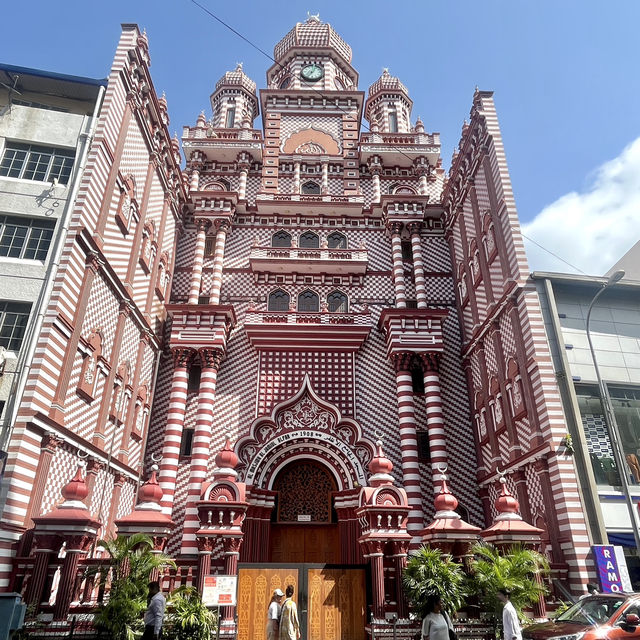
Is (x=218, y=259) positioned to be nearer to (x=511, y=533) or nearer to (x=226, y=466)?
(x=226, y=466)

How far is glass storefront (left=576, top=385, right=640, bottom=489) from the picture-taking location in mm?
17141

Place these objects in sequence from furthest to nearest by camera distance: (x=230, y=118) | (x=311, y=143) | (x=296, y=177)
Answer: (x=230, y=118), (x=311, y=143), (x=296, y=177)

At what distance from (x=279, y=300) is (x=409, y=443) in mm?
9697

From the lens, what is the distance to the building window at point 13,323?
15.5m

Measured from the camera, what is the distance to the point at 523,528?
49.1ft

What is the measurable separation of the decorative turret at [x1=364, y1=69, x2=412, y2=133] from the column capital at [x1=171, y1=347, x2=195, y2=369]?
20520 millimetres

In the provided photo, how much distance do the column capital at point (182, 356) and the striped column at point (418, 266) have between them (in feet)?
37.7

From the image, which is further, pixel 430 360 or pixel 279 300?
pixel 279 300

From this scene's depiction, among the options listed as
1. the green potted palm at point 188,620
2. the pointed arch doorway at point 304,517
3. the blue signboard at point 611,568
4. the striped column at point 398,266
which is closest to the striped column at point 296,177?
the striped column at point 398,266

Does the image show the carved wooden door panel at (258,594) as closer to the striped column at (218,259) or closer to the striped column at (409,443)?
the striped column at (409,443)

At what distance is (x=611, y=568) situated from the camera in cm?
1472

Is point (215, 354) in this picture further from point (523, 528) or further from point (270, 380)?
point (523, 528)

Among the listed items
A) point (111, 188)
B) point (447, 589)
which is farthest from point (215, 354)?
point (447, 589)

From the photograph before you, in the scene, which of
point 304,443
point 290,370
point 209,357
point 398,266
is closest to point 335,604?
point 304,443
